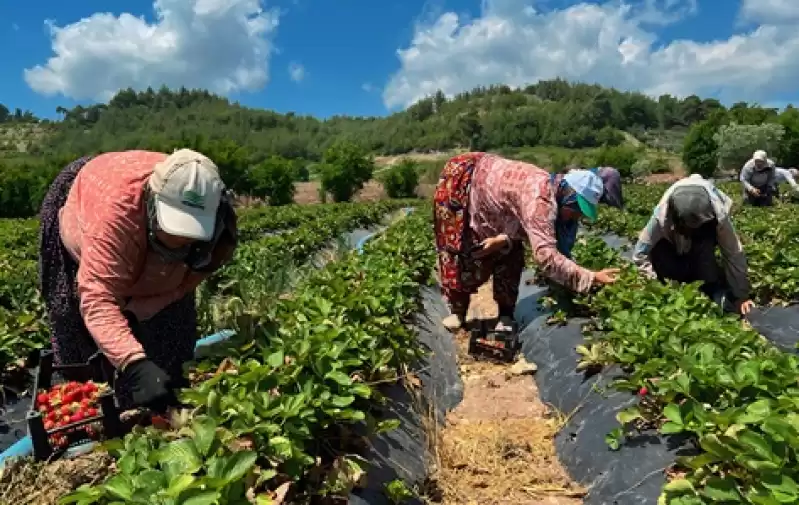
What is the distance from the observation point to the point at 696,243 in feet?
14.7

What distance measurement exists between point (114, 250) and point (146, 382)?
21.1 inches

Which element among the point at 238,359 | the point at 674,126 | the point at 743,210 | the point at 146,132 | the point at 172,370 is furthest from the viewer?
the point at 146,132

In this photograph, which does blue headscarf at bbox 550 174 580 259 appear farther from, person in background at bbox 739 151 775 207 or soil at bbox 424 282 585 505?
person in background at bbox 739 151 775 207

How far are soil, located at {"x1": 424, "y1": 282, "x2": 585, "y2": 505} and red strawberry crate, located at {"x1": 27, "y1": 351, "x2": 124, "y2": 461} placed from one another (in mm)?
1521

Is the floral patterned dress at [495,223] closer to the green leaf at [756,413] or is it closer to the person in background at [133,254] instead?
the green leaf at [756,413]

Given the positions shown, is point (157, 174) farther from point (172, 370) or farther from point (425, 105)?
point (425, 105)

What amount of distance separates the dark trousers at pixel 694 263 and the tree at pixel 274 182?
39202 mm

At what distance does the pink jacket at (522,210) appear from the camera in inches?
158

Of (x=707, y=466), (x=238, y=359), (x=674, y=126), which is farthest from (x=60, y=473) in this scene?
(x=674, y=126)

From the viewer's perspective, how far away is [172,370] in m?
3.10

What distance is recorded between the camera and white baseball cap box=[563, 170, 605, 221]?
4.14 metres

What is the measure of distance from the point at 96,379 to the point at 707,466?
244cm

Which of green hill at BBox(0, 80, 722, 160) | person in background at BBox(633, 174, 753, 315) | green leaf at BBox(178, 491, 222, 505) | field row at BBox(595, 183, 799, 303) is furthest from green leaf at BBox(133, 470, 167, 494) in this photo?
green hill at BBox(0, 80, 722, 160)

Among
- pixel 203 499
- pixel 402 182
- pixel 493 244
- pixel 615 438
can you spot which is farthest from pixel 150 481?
pixel 402 182
